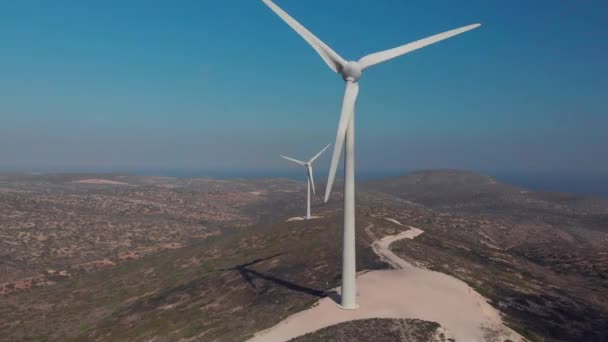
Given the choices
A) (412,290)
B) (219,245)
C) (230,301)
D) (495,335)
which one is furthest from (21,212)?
(495,335)

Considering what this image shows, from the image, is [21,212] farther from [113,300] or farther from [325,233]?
[325,233]

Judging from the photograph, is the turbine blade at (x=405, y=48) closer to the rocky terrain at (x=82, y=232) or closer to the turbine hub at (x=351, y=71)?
the turbine hub at (x=351, y=71)

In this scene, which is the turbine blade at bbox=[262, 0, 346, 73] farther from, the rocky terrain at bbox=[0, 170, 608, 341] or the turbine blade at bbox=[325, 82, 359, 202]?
the rocky terrain at bbox=[0, 170, 608, 341]

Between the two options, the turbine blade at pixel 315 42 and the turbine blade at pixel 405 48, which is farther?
the turbine blade at pixel 405 48

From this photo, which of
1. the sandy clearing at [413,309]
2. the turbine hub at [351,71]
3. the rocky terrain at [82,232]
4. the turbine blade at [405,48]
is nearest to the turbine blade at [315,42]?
→ the turbine hub at [351,71]

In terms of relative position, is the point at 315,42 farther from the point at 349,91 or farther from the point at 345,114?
the point at 345,114

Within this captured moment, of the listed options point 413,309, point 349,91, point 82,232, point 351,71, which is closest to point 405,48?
point 351,71

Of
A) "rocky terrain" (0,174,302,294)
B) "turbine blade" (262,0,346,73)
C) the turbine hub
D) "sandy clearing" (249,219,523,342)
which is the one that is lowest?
"rocky terrain" (0,174,302,294)

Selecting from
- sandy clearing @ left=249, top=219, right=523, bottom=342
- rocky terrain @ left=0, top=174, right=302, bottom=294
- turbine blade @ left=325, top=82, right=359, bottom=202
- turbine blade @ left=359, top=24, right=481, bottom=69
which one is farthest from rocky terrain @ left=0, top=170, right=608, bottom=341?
turbine blade @ left=359, top=24, right=481, bottom=69
